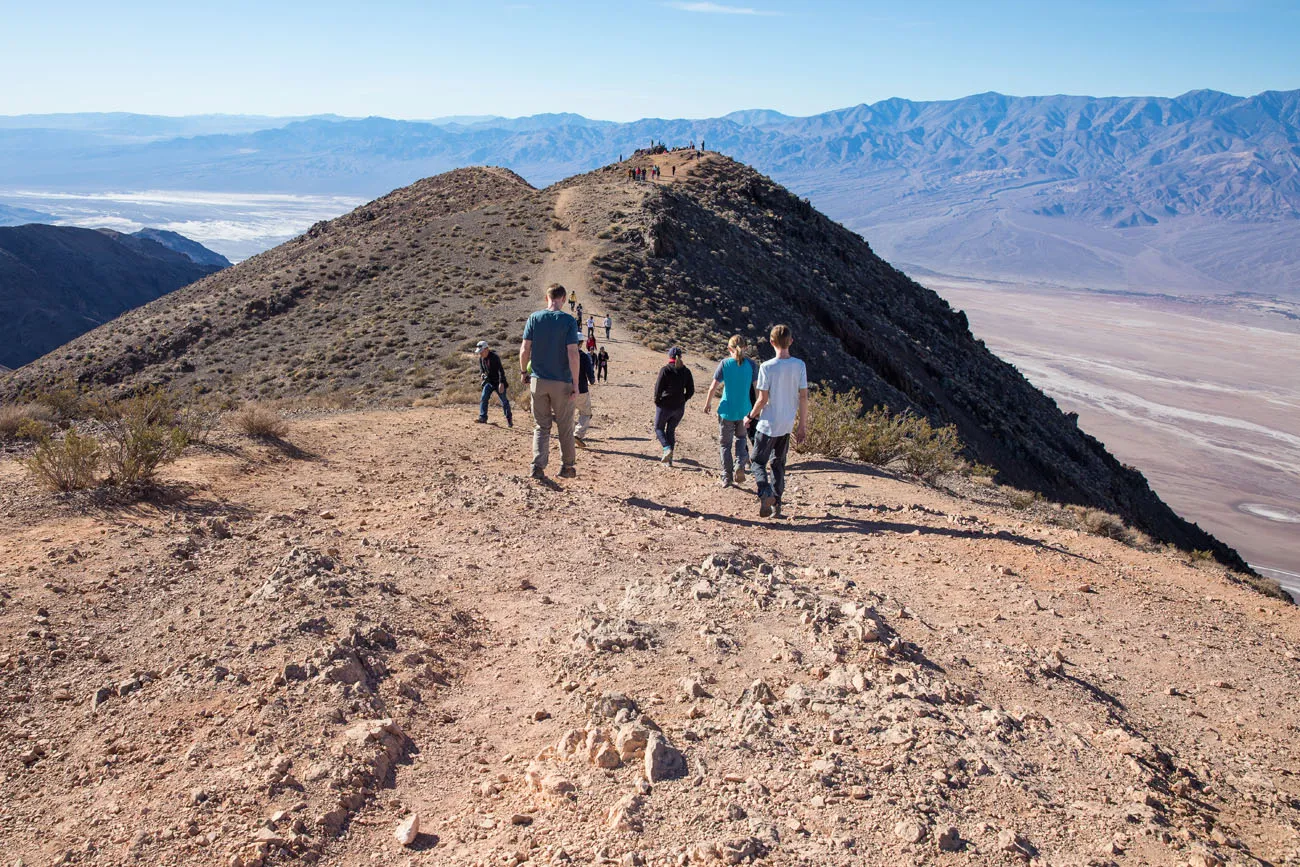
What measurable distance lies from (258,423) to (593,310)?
58.4ft

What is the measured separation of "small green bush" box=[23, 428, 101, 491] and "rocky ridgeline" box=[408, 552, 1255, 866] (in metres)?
4.65

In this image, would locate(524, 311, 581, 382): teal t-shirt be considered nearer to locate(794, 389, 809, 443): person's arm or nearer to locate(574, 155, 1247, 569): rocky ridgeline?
locate(794, 389, 809, 443): person's arm

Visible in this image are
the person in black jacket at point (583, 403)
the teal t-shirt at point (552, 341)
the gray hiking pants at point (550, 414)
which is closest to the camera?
the teal t-shirt at point (552, 341)

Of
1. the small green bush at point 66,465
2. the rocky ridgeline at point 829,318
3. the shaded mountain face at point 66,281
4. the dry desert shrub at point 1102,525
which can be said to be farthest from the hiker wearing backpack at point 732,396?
the shaded mountain face at point 66,281

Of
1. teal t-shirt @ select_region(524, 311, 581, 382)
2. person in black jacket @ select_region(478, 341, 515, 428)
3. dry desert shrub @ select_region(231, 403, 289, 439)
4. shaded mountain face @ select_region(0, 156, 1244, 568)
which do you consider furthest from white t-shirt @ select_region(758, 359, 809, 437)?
shaded mountain face @ select_region(0, 156, 1244, 568)

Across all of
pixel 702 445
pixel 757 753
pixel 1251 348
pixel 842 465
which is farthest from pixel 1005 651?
pixel 1251 348

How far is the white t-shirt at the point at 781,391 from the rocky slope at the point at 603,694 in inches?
36.2

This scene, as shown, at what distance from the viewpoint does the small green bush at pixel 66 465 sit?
6648 millimetres

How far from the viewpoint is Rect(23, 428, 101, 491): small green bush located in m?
6.65

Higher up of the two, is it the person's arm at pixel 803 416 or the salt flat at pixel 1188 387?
the person's arm at pixel 803 416

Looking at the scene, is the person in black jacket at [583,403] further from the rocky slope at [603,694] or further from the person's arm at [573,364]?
the rocky slope at [603,694]

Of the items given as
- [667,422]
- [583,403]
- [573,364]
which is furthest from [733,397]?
[583,403]

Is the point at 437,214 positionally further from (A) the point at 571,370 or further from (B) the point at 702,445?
(A) the point at 571,370

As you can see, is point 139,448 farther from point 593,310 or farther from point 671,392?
point 593,310
